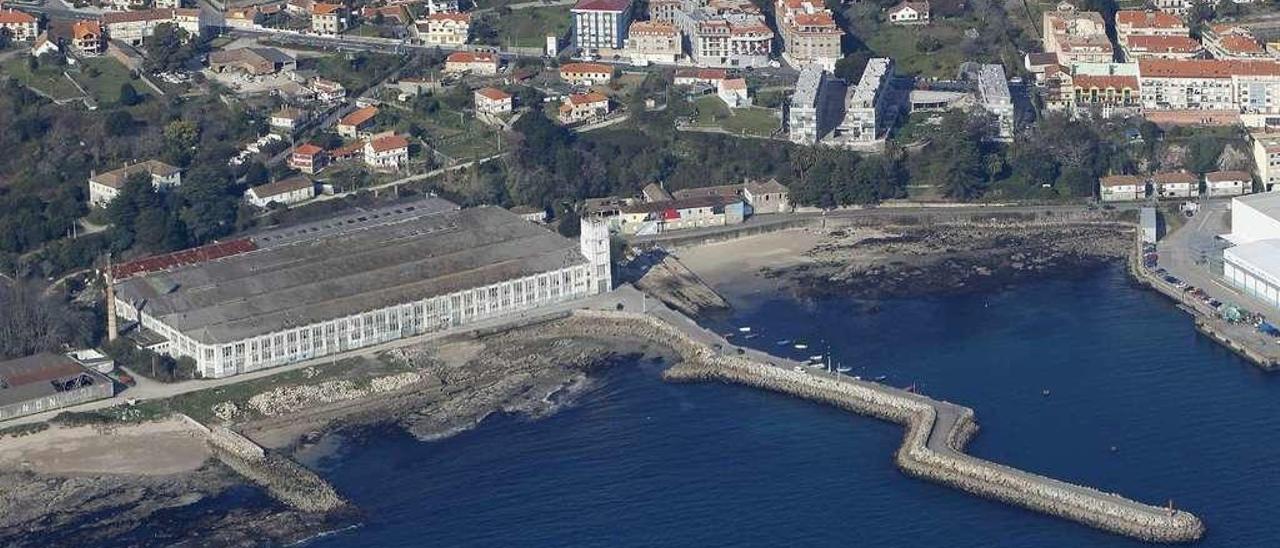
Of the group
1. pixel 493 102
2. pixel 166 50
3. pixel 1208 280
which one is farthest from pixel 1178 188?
pixel 166 50

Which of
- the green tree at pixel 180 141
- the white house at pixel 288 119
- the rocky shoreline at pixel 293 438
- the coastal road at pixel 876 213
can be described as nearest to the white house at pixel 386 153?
the white house at pixel 288 119

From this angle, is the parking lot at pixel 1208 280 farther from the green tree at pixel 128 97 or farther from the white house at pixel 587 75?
the green tree at pixel 128 97

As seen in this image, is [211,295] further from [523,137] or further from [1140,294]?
[1140,294]

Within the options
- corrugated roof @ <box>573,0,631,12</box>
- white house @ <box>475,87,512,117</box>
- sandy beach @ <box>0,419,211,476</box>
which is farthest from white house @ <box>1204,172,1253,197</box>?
sandy beach @ <box>0,419,211,476</box>

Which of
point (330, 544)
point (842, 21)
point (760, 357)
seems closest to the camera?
point (330, 544)

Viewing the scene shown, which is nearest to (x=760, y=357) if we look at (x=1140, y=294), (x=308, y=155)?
(x=1140, y=294)

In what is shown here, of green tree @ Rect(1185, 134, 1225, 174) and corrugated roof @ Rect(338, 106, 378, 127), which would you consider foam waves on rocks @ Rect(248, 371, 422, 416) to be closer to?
corrugated roof @ Rect(338, 106, 378, 127)
